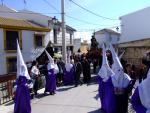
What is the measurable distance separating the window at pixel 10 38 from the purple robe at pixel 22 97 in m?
20.3

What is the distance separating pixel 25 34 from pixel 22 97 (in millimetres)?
23311

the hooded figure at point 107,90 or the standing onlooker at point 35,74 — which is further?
the standing onlooker at point 35,74

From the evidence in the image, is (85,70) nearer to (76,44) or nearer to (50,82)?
(50,82)

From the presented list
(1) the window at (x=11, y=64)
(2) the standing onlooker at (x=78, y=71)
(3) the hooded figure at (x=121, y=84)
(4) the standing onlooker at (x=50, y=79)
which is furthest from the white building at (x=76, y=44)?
(3) the hooded figure at (x=121, y=84)

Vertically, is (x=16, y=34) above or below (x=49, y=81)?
above

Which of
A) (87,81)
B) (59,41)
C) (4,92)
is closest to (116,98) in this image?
(4,92)

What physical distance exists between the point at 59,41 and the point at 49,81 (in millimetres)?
26513

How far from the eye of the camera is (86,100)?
13289mm

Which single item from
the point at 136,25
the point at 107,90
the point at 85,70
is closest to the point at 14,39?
the point at 136,25

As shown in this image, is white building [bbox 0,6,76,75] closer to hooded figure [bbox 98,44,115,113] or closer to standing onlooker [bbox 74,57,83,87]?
standing onlooker [bbox 74,57,83,87]

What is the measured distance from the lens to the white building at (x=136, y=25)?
110 feet

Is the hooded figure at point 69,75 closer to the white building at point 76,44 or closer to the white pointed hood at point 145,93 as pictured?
the white pointed hood at point 145,93

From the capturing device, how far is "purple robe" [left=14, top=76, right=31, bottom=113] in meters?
10.4

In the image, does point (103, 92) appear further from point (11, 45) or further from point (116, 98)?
point (11, 45)
